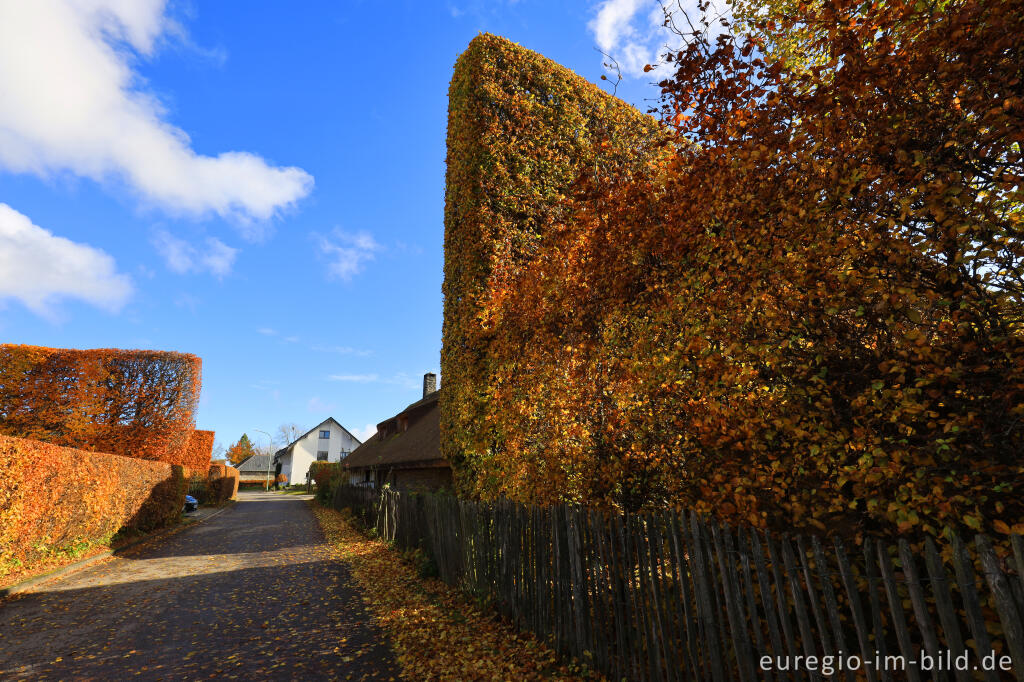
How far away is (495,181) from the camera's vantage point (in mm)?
10680

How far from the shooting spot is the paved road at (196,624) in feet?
19.2

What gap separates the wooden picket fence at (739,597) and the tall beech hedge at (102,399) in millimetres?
22281

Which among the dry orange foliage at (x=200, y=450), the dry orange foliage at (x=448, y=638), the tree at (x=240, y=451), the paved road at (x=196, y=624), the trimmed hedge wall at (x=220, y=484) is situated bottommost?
the dry orange foliage at (x=448, y=638)

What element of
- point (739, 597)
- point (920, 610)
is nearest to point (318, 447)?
point (739, 597)

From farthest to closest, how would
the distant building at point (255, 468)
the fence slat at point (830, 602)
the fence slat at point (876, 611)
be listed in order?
the distant building at point (255, 468)
the fence slat at point (830, 602)
the fence slat at point (876, 611)

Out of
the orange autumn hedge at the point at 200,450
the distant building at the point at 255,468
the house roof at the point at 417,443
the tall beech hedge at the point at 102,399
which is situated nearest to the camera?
the house roof at the point at 417,443

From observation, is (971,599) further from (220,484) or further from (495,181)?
(220,484)

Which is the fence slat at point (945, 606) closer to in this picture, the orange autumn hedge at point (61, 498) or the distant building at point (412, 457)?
the distant building at point (412, 457)

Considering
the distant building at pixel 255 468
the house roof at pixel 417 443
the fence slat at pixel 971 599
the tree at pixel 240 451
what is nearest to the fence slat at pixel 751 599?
A: the fence slat at pixel 971 599

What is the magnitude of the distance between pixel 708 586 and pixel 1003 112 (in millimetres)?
3774

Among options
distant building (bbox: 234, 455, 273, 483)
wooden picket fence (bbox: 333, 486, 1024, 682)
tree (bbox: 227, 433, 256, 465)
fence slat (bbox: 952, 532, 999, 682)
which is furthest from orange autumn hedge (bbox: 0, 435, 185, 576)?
tree (bbox: 227, 433, 256, 465)

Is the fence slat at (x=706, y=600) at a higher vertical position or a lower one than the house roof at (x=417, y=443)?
lower

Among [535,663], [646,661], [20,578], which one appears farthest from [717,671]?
[20,578]

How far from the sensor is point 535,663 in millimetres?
5801
